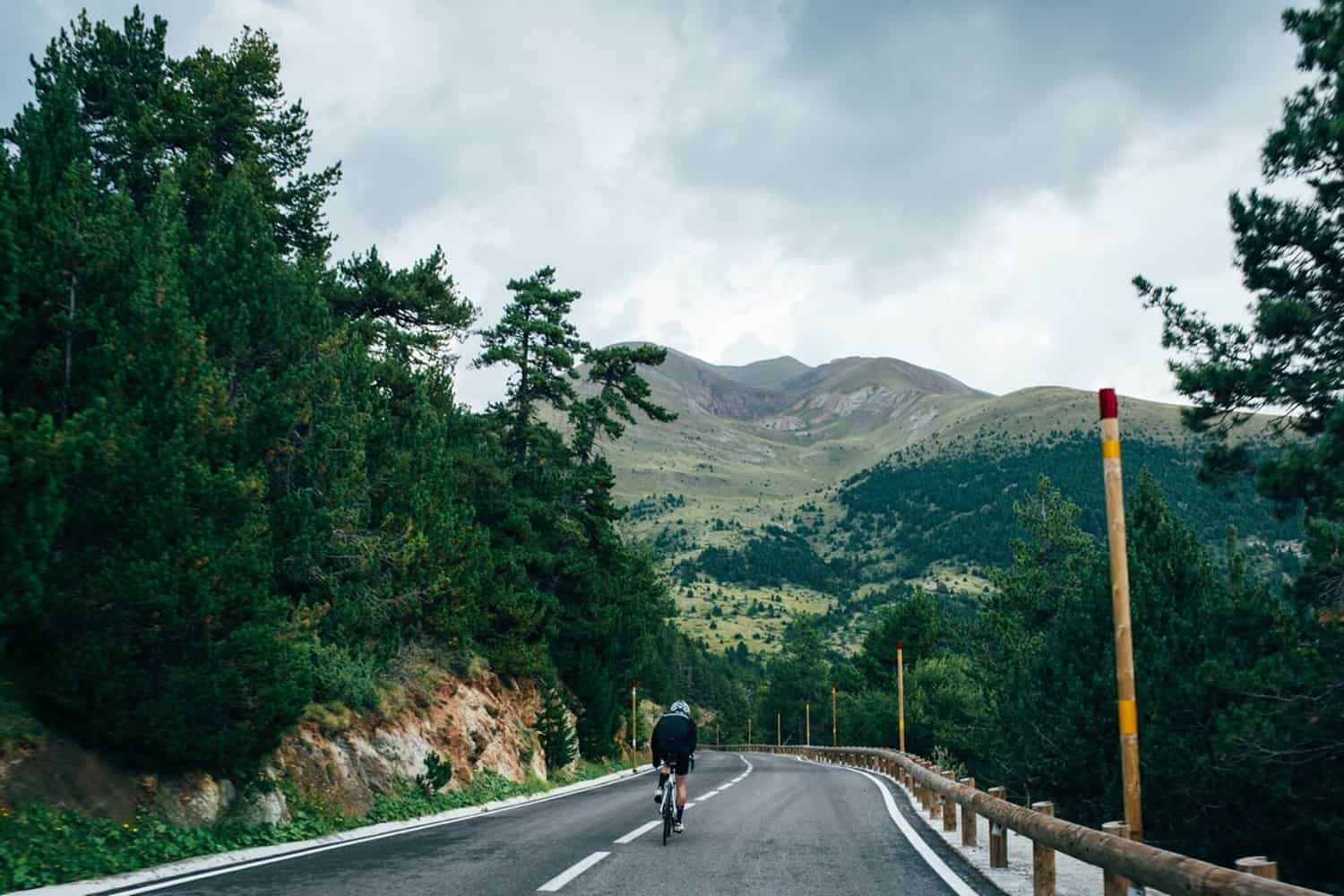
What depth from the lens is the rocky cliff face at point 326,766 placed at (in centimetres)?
1027

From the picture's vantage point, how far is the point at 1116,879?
6.53 metres

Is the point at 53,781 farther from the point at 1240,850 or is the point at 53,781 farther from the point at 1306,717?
the point at 1240,850

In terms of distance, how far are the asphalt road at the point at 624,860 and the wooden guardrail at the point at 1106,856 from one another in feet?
2.05

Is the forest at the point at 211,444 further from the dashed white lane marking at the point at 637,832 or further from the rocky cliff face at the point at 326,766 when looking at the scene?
the dashed white lane marking at the point at 637,832

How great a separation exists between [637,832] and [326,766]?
19.1 feet

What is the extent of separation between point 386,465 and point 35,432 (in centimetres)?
1233

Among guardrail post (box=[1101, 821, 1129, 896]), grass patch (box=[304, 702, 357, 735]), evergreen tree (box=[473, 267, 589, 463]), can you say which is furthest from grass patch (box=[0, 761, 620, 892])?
evergreen tree (box=[473, 267, 589, 463])

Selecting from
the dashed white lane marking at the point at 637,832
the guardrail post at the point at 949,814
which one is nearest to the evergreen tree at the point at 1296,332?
the guardrail post at the point at 949,814

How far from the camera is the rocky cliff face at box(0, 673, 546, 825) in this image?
10266mm

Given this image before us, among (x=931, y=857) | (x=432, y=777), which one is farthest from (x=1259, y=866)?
(x=432, y=777)

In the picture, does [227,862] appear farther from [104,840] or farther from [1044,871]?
[1044,871]

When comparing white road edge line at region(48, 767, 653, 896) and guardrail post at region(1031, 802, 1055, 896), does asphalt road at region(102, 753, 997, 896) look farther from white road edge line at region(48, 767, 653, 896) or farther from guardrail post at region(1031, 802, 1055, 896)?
guardrail post at region(1031, 802, 1055, 896)

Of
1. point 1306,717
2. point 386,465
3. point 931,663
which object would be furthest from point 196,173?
point 931,663

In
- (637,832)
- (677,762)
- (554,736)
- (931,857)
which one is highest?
(677,762)
